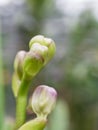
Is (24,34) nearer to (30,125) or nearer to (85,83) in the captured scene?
(85,83)

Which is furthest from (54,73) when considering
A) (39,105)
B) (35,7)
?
(39,105)

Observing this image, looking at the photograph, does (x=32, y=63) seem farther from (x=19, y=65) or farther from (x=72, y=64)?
(x=72, y=64)

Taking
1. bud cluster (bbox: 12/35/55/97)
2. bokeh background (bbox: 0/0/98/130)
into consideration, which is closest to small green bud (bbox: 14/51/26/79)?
bud cluster (bbox: 12/35/55/97)

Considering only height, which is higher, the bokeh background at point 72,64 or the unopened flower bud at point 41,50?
the unopened flower bud at point 41,50

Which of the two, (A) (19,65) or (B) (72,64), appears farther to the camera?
(B) (72,64)

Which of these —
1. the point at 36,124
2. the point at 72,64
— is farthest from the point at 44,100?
the point at 72,64

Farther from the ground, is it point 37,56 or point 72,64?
point 37,56

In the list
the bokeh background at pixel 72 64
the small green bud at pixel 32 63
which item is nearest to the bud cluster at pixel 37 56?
the small green bud at pixel 32 63

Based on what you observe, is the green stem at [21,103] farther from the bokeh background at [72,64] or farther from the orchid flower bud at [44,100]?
the bokeh background at [72,64]
